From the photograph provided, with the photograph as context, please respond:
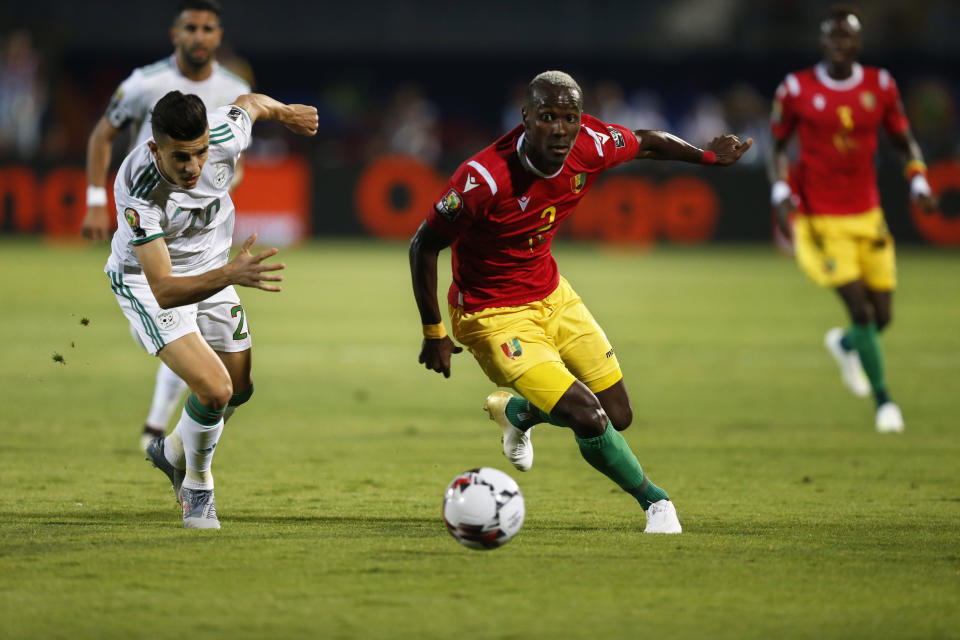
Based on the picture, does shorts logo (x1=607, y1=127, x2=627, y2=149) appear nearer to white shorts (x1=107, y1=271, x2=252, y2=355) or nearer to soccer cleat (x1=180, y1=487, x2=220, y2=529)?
white shorts (x1=107, y1=271, x2=252, y2=355)

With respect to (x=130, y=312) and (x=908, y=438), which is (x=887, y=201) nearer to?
(x=908, y=438)

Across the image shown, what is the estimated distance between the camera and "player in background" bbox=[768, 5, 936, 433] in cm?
919

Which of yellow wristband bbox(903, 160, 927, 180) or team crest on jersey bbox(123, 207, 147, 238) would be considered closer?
team crest on jersey bbox(123, 207, 147, 238)

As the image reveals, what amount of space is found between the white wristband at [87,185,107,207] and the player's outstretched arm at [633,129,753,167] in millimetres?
3103

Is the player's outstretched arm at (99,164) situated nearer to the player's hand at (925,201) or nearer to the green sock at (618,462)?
the green sock at (618,462)

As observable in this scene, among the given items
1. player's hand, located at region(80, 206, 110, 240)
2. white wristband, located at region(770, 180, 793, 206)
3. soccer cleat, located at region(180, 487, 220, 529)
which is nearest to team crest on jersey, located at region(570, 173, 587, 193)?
Result: soccer cleat, located at region(180, 487, 220, 529)

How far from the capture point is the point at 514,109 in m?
26.0

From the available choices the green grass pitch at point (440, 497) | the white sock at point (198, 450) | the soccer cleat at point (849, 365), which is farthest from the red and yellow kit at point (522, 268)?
the soccer cleat at point (849, 365)

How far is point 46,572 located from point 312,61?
84.0 feet

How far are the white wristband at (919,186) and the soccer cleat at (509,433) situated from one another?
3.80 m

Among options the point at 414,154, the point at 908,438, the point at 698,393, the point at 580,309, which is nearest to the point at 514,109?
the point at 414,154

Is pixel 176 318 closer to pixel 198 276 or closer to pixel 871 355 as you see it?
pixel 198 276

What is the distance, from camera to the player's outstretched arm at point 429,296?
569cm

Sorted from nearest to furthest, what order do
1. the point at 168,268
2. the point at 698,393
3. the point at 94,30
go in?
the point at 168,268 → the point at 698,393 → the point at 94,30
